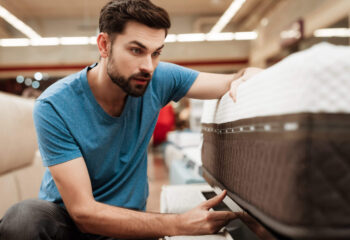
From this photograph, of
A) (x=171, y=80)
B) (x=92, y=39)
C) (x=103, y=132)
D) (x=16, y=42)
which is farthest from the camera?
(x=16, y=42)

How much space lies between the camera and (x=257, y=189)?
0.57 meters

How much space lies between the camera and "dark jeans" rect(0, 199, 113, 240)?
84 centimetres

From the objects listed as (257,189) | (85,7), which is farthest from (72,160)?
(85,7)

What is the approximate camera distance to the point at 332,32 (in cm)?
435

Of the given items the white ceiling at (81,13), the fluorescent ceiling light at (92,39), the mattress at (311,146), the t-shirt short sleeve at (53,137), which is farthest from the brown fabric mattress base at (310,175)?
the fluorescent ceiling light at (92,39)

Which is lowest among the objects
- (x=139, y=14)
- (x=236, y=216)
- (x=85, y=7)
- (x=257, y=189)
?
(x=236, y=216)

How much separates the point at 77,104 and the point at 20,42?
7.99 m

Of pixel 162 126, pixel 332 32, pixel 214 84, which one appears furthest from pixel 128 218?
pixel 332 32

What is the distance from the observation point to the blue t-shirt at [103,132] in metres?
0.89

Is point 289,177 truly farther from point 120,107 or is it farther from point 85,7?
point 85,7

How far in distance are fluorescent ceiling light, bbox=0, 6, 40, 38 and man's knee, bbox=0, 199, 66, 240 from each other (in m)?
4.46

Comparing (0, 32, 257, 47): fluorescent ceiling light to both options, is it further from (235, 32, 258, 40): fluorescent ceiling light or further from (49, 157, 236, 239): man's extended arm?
(49, 157, 236, 239): man's extended arm

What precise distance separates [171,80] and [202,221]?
1.85 ft

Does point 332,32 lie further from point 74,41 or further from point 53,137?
point 74,41
